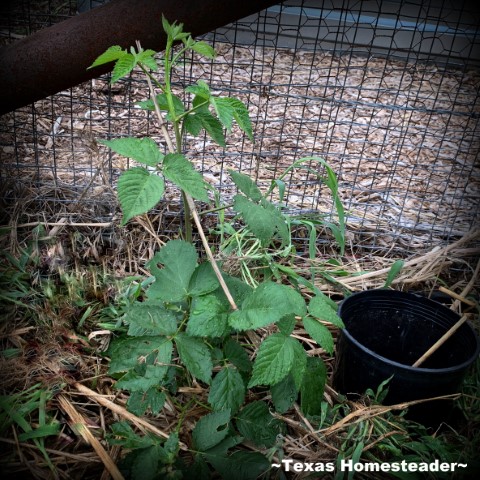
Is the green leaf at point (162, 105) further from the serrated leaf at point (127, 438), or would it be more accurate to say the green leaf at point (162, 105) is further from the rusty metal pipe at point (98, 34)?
the serrated leaf at point (127, 438)

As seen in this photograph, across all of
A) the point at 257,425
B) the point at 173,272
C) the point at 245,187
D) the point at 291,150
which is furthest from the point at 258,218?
the point at 291,150

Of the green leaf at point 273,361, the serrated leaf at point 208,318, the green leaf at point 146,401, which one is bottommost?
the green leaf at point 146,401

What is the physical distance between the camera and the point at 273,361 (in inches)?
38.8

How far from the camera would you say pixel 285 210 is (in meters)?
1.93

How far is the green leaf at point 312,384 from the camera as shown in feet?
3.53

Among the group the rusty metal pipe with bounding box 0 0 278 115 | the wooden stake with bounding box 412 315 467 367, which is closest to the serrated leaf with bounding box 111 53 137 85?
the rusty metal pipe with bounding box 0 0 278 115

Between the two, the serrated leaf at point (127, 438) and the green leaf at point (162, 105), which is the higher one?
the green leaf at point (162, 105)

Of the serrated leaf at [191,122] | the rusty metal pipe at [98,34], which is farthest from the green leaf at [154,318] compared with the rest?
the rusty metal pipe at [98,34]

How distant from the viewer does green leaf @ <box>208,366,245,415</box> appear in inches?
40.3

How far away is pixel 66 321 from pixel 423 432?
102 centimetres

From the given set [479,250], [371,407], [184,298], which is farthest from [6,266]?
[479,250]

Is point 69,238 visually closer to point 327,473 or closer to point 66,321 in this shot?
point 66,321

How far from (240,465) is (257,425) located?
119mm

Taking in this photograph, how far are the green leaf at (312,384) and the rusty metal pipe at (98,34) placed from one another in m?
0.85
